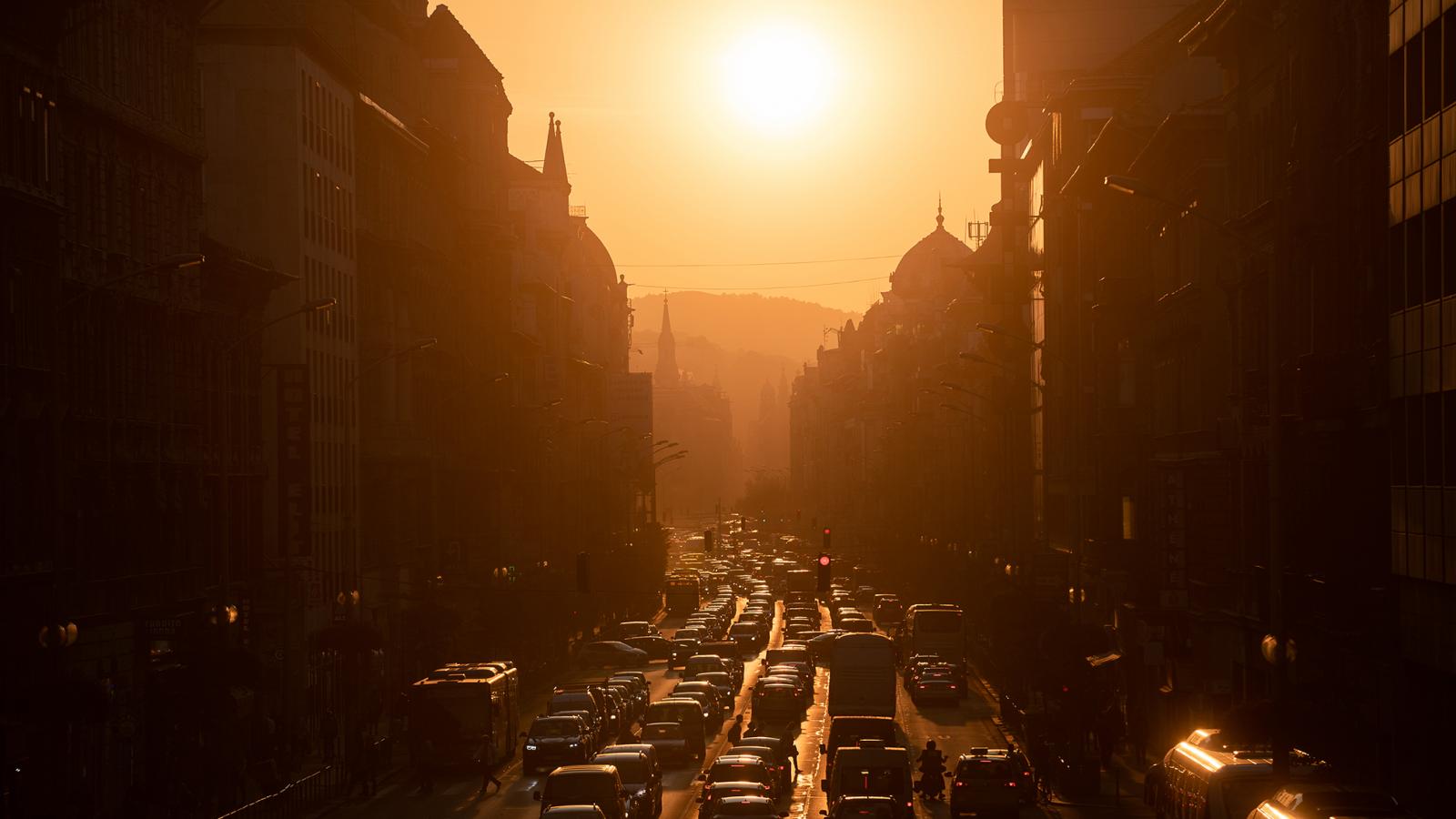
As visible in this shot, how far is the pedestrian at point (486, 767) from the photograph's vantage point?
51.5 meters

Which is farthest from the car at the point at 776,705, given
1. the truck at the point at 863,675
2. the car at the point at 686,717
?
the car at the point at 686,717

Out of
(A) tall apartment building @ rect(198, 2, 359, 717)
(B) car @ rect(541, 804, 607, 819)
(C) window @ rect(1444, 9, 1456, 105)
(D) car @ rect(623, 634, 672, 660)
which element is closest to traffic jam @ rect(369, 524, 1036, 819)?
(B) car @ rect(541, 804, 607, 819)

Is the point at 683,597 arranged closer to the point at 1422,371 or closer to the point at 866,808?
the point at 866,808

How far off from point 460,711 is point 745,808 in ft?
55.2

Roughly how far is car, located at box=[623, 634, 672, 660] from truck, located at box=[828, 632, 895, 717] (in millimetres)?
31460

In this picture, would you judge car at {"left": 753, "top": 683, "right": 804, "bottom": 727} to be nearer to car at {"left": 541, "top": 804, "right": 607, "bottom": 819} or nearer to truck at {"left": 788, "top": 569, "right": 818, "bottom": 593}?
car at {"left": 541, "top": 804, "right": 607, "bottom": 819}

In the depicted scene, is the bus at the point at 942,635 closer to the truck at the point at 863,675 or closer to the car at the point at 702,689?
the car at the point at 702,689

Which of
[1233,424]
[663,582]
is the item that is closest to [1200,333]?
[1233,424]

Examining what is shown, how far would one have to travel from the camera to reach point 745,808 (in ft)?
131

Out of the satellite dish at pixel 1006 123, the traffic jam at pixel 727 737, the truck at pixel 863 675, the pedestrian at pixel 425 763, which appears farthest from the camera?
the satellite dish at pixel 1006 123

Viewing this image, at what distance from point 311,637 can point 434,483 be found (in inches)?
1032

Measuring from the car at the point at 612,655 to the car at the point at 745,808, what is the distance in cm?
5442

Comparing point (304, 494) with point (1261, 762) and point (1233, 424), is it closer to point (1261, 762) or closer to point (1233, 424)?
point (1233, 424)

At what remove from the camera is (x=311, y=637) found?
66562 millimetres
